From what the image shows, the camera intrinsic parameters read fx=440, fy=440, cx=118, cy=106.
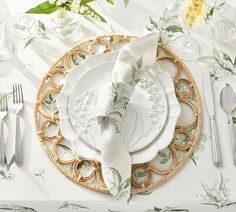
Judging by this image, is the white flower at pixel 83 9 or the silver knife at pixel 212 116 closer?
the silver knife at pixel 212 116

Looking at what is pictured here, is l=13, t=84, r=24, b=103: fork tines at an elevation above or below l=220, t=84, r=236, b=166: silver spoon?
below

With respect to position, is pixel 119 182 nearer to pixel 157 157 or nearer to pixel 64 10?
pixel 157 157

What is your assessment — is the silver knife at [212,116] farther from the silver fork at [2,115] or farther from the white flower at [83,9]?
the silver fork at [2,115]

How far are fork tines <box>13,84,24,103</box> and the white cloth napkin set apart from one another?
0.19 metres

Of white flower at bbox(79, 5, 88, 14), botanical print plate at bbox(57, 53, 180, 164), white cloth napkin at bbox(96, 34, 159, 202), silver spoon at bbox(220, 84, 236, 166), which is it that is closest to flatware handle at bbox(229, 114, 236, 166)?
silver spoon at bbox(220, 84, 236, 166)

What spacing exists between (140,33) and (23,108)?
1.15ft

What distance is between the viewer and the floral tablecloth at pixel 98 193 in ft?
3.04

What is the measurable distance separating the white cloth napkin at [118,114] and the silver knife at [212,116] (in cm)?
16

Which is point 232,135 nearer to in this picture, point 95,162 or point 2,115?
point 95,162

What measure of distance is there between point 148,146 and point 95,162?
0.12 metres

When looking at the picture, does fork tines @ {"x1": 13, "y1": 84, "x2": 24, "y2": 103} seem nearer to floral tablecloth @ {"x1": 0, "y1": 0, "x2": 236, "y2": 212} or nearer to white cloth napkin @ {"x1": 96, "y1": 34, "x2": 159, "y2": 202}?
floral tablecloth @ {"x1": 0, "y1": 0, "x2": 236, "y2": 212}

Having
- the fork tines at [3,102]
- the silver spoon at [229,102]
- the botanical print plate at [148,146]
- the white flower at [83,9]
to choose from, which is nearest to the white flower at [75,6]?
the white flower at [83,9]

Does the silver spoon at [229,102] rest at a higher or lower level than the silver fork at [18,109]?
higher

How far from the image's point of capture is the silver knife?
3.18 feet
